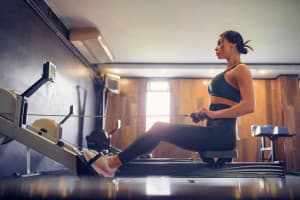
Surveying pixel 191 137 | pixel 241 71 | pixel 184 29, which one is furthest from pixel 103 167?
pixel 184 29

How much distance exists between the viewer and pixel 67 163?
237 centimetres

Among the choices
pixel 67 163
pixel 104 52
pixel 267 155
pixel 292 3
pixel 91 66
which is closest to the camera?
pixel 67 163

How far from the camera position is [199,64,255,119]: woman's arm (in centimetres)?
203

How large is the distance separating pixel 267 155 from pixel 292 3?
4062 mm

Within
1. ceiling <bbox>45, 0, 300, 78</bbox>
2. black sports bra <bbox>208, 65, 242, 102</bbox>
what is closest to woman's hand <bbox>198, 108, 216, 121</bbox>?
black sports bra <bbox>208, 65, 242, 102</bbox>

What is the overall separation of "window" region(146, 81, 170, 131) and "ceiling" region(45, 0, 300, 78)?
764mm

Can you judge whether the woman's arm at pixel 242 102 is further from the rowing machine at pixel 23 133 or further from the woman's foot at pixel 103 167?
the rowing machine at pixel 23 133

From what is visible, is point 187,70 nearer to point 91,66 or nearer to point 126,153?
point 91,66

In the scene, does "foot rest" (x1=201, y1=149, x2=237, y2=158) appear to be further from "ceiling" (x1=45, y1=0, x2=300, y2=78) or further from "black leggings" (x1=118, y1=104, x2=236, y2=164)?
"ceiling" (x1=45, y1=0, x2=300, y2=78)

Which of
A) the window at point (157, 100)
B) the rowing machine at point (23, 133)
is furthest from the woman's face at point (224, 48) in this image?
the window at point (157, 100)

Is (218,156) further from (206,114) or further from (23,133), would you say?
(23,133)

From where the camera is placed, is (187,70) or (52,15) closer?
(52,15)

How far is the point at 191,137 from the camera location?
2020mm

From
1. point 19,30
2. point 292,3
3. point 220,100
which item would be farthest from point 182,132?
point 292,3
